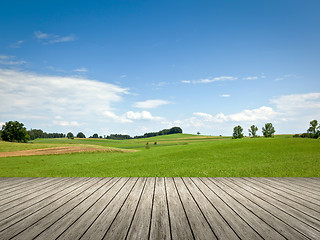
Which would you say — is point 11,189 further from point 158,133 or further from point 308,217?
point 158,133

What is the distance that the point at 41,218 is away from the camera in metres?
3.82

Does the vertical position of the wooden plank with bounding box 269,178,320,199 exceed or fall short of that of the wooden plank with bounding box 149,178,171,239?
it falls short

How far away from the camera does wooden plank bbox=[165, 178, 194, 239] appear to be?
3082 millimetres

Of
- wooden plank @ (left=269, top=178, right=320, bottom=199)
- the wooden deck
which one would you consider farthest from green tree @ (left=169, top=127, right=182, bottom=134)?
the wooden deck

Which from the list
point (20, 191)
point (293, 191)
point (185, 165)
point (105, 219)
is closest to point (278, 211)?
point (293, 191)

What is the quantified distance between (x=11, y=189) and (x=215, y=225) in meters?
6.48

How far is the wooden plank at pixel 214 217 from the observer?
3077 mm

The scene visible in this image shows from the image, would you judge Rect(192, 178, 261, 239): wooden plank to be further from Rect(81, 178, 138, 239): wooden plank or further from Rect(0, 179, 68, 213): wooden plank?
Rect(0, 179, 68, 213): wooden plank

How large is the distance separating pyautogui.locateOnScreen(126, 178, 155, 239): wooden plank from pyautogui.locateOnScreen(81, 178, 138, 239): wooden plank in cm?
44

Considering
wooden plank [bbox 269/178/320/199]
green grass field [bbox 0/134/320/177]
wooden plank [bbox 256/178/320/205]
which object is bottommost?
green grass field [bbox 0/134/320/177]

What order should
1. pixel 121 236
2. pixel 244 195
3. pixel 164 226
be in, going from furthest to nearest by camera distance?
pixel 244 195 → pixel 164 226 → pixel 121 236

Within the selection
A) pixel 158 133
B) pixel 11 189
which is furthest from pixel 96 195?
pixel 158 133

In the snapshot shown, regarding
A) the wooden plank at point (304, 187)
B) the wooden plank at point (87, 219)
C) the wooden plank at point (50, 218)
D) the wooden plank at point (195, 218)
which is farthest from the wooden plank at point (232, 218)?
the wooden plank at point (50, 218)

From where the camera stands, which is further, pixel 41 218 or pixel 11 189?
pixel 11 189
